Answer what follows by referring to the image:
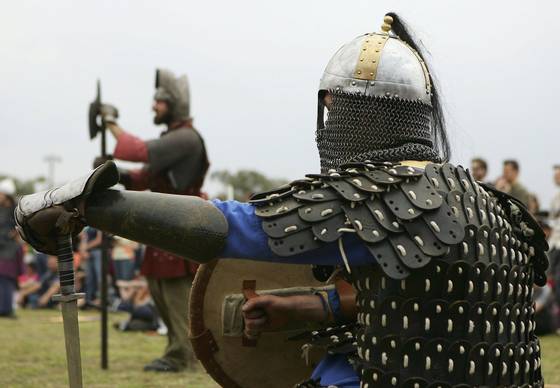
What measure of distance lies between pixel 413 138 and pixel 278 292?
86 centimetres

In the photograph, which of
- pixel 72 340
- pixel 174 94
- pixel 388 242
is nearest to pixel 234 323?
pixel 72 340

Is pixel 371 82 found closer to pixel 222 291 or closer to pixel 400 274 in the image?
pixel 400 274

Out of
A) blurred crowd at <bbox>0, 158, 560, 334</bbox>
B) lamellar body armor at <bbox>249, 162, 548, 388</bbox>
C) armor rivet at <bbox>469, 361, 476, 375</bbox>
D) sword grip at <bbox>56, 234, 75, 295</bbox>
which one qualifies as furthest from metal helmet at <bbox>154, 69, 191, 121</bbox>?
armor rivet at <bbox>469, 361, 476, 375</bbox>

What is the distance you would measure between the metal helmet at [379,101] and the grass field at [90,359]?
3.86 metres

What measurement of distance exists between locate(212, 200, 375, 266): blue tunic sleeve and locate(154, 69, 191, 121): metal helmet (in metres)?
5.20

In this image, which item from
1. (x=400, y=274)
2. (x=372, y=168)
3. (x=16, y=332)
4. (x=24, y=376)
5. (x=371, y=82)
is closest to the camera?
(x=400, y=274)

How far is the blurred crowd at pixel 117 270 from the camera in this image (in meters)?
11.1

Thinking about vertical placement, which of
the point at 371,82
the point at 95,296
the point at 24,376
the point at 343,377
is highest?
the point at 371,82

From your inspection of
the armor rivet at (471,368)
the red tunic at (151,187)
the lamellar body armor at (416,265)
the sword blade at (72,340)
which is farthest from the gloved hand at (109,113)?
the armor rivet at (471,368)

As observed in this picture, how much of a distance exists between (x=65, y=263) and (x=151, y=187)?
467 cm

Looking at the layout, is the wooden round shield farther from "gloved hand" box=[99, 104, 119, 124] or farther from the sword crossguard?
"gloved hand" box=[99, 104, 119, 124]

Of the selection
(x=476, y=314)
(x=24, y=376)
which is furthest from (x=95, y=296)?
(x=476, y=314)

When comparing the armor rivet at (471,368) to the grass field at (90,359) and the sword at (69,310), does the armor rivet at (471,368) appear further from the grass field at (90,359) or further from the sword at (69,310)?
the grass field at (90,359)

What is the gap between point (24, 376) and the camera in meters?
7.70
